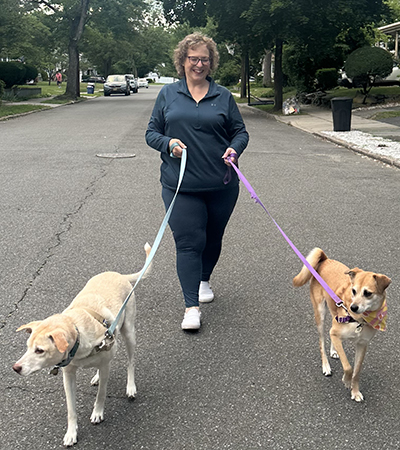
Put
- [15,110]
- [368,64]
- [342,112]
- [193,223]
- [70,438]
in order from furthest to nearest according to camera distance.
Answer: [15,110]
[368,64]
[342,112]
[193,223]
[70,438]

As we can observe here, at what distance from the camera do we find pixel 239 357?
385cm

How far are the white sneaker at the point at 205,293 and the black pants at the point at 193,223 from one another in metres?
0.48

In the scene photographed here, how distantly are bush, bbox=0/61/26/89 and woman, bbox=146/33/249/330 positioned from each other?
3632 centimetres

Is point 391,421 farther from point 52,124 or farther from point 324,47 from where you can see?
point 324,47

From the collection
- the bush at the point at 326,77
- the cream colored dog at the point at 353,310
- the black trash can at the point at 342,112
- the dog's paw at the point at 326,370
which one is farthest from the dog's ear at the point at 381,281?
the bush at the point at 326,77

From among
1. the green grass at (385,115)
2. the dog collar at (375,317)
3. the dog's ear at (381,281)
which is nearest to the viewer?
the dog's ear at (381,281)

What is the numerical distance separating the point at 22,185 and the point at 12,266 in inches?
171

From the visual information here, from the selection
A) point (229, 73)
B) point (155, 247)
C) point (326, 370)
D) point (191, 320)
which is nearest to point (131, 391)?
point (155, 247)

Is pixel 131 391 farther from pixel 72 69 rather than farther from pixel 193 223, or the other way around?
pixel 72 69

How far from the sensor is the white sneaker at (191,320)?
4215 mm

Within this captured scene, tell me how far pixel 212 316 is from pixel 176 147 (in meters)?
1.46

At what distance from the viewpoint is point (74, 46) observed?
42.3 meters

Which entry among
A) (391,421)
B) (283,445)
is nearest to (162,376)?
(283,445)

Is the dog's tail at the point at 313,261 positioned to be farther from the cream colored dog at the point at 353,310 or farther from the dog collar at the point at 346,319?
the dog collar at the point at 346,319
